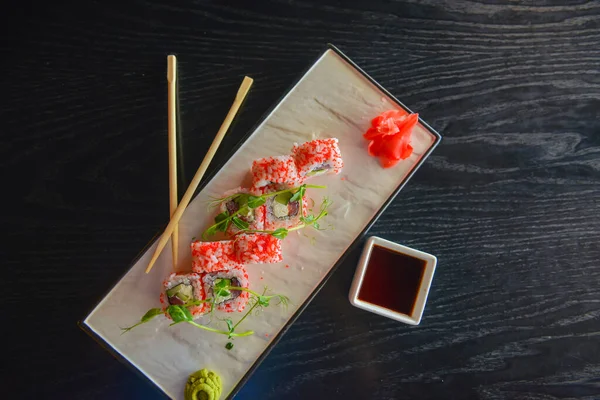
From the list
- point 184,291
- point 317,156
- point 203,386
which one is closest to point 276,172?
point 317,156

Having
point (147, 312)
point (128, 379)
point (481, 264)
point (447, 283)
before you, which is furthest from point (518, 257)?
point (128, 379)

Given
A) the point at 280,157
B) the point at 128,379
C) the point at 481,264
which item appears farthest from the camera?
the point at 481,264

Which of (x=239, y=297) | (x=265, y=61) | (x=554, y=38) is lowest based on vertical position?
(x=239, y=297)

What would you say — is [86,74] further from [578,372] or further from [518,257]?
[578,372]

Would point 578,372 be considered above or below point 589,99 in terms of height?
below

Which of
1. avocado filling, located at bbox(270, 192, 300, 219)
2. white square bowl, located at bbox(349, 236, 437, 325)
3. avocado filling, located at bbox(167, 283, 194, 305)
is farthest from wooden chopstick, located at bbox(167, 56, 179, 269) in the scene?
white square bowl, located at bbox(349, 236, 437, 325)

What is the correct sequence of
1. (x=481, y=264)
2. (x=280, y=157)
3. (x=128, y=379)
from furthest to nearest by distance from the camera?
(x=481, y=264) < (x=128, y=379) < (x=280, y=157)

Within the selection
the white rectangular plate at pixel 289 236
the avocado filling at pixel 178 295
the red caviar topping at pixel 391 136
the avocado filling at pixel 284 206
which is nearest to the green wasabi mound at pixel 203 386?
the white rectangular plate at pixel 289 236

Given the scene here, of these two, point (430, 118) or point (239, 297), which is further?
point (430, 118)
